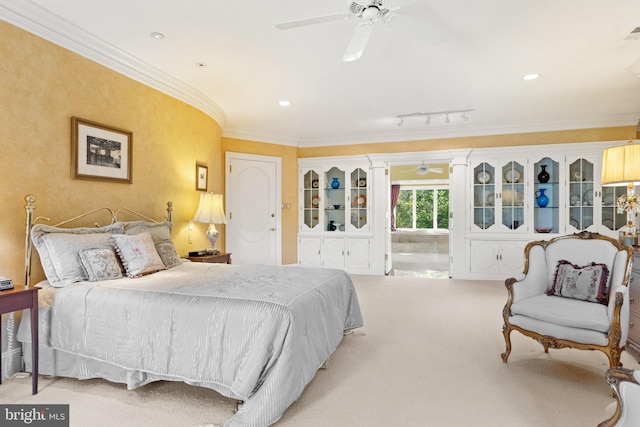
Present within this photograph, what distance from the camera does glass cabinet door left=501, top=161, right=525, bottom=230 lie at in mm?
5879

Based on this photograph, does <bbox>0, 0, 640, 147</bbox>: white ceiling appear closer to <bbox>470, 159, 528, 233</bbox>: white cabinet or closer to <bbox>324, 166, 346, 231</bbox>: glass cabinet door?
<bbox>470, 159, 528, 233</bbox>: white cabinet

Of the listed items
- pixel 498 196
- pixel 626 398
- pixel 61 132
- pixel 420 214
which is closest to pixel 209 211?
pixel 61 132

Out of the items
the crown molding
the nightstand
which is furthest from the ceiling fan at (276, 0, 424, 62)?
the nightstand

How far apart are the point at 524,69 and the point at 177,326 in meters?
3.94

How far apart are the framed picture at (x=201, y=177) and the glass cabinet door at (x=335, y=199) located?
2.61 m

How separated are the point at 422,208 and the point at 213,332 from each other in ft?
34.4

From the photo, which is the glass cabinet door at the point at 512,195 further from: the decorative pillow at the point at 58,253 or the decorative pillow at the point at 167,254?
the decorative pillow at the point at 58,253

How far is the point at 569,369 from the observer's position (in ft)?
8.73

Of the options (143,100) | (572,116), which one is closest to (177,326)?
(143,100)

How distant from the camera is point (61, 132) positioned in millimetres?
2895

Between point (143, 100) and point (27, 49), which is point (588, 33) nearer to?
point (143, 100)

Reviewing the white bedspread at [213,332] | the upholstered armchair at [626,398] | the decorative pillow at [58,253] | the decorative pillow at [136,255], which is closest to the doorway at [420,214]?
the decorative pillow at [136,255]

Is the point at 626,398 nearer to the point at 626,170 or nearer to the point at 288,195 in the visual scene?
the point at 626,170

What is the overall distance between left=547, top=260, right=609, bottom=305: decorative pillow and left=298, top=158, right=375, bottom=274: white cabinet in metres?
3.83
